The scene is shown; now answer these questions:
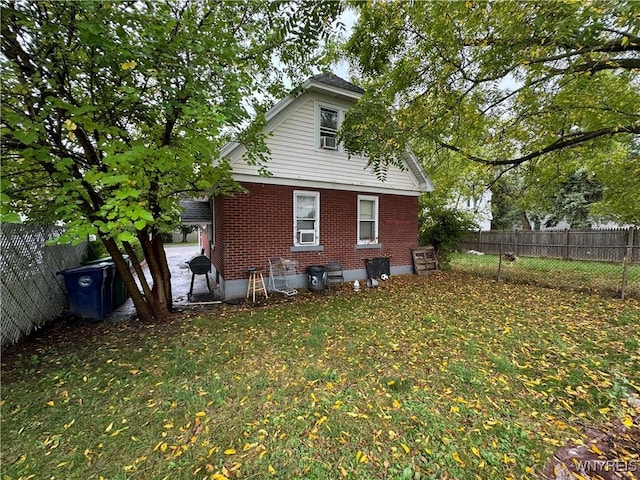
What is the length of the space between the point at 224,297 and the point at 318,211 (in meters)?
3.84

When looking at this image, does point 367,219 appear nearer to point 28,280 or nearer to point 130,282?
point 130,282

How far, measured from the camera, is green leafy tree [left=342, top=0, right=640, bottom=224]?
437 centimetres

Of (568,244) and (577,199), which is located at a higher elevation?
(577,199)

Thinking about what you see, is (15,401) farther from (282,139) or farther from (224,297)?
(282,139)

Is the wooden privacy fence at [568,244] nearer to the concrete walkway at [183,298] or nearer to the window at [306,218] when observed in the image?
the window at [306,218]

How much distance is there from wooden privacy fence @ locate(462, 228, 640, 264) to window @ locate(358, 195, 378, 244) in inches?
179

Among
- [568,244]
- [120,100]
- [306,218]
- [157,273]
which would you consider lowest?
[157,273]

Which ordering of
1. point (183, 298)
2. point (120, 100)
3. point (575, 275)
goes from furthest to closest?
1. point (575, 275)
2. point (183, 298)
3. point (120, 100)

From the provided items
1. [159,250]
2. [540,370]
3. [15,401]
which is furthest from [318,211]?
[15,401]

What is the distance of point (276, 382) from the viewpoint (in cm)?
346

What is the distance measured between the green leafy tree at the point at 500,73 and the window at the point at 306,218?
249 centimetres

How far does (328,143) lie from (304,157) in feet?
3.61

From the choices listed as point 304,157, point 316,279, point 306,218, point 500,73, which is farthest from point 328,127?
point 316,279

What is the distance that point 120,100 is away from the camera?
4.02 metres
